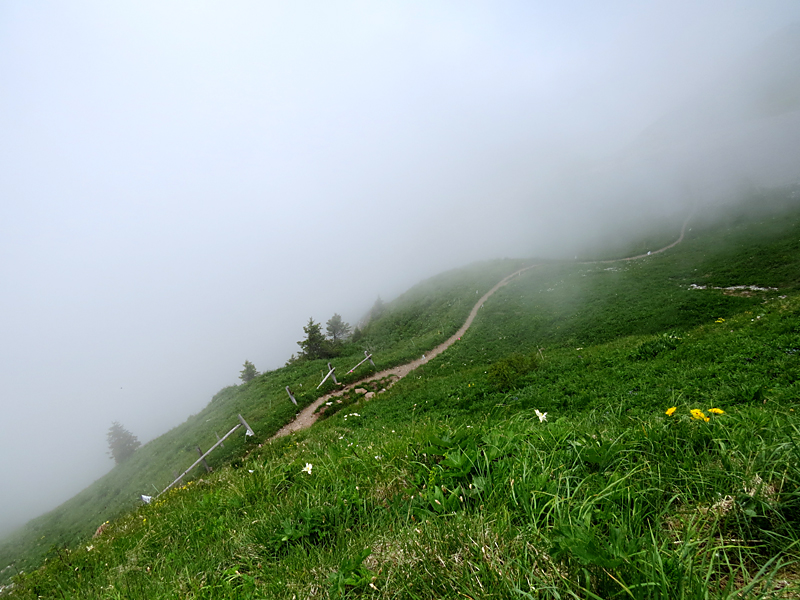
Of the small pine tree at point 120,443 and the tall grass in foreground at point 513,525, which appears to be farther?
the small pine tree at point 120,443

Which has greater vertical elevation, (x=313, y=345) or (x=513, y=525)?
(x=313, y=345)

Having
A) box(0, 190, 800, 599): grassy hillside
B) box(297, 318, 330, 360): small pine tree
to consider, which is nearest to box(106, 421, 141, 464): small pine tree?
box(297, 318, 330, 360): small pine tree

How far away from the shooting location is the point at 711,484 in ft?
6.48

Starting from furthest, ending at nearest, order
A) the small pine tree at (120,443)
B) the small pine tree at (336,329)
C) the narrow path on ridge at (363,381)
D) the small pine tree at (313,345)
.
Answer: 1. the small pine tree at (120,443)
2. the small pine tree at (336,329)
3. the small pine tree at (313,345)
4. the narrow path on ridge at (363,381)

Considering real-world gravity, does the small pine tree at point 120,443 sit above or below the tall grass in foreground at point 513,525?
above

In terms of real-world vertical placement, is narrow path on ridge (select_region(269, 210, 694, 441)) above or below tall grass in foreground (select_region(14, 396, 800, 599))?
below

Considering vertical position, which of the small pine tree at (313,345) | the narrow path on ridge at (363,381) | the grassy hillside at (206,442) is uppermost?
the small pine tree at (313,345)

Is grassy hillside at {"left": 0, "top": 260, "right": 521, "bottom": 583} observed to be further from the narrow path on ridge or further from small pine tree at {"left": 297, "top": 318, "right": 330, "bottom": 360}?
small pine tree at {"left": 297, "top": 318, "right": 330, "bottom": 360}

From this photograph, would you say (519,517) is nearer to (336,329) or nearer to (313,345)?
(313,345)

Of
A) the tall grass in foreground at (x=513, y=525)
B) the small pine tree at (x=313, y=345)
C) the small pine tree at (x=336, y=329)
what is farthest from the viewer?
the small pine tree at (x=336, y=329)

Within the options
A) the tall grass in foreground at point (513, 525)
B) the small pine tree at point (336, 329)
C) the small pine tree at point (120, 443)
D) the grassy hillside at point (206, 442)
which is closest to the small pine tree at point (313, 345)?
the grassy hillside at point (206, 442)

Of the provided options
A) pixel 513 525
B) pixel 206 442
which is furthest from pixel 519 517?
pixel 206 442

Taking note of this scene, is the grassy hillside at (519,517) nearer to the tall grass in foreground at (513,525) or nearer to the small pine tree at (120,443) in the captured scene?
the tall grass in foreground at (513,525)


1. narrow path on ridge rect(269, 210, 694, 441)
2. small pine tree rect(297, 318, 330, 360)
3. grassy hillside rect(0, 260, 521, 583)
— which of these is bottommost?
narrow path on ridge rect(269, 210, 694, 441)
